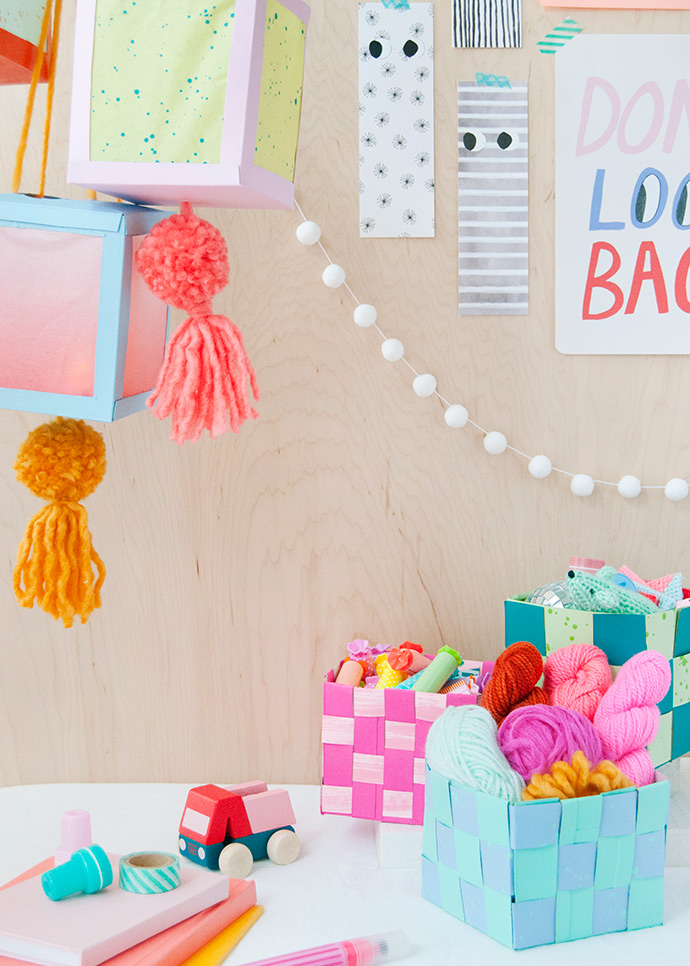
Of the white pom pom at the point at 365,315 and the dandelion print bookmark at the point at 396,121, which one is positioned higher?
the dandelion print bookmark at the point at 396,121

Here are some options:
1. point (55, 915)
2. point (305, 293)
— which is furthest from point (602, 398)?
point (55, 915)

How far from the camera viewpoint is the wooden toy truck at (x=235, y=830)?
0.79 meters

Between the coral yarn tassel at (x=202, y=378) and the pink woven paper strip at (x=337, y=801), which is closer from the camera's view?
the coral yarn tassel at (x=202, y=378)

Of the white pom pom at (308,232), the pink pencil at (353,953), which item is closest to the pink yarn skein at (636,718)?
the pink pencil at (353,953)

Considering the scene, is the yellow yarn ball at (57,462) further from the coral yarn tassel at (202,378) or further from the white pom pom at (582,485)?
the white pom pom at (582,485)

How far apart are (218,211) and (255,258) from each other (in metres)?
0.07

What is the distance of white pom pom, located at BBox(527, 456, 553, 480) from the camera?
99 centimetres

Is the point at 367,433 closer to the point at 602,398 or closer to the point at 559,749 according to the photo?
the point at 602,398

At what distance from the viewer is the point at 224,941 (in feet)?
2.22

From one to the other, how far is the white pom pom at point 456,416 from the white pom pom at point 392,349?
0.28 feet

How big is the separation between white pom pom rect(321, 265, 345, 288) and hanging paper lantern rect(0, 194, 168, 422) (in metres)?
0.25

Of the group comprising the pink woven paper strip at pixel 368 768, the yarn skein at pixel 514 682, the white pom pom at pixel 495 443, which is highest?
the white pom pom at pixel 495 443

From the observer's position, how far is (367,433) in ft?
3.33

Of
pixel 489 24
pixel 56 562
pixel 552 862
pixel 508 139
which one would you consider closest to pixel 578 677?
pixel 552 862
